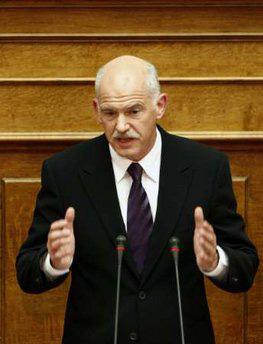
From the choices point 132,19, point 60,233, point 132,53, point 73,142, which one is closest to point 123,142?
point 60,233

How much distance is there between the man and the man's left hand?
0.11 feet

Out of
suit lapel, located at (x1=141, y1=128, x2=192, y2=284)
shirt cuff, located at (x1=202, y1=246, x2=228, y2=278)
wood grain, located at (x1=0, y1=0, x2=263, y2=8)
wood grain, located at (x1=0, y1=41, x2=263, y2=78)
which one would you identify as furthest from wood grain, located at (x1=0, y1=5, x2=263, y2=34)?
shirt cuff, located at (x1=202, y1=246, x2=228, y2=278)

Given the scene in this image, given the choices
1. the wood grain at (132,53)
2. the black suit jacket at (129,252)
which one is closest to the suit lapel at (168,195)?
the black suit jacket at (129,252)

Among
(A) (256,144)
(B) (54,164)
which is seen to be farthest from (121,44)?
(B) (54,164)

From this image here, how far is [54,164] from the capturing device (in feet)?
2.62

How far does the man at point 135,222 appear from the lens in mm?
749

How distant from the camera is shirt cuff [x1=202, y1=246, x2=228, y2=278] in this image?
722mm

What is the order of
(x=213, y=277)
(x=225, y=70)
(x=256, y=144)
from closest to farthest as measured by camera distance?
(x=213, y=277) → (x=256, y=144) → (x=225, y=70)

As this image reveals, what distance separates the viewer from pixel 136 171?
0.78m

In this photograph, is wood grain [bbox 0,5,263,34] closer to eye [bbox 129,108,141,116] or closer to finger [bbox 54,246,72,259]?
eye [bbox 129,108,141,116]

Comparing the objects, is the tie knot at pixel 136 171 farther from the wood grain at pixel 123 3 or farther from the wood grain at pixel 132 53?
the wood grain at pixel 123 3

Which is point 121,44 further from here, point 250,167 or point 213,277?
point 213,277

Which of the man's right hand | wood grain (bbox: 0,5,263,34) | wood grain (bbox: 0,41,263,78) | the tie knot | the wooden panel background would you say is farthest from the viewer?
wood grain (bbox: 0,5,263,34)

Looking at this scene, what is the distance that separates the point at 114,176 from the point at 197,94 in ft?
0.84
